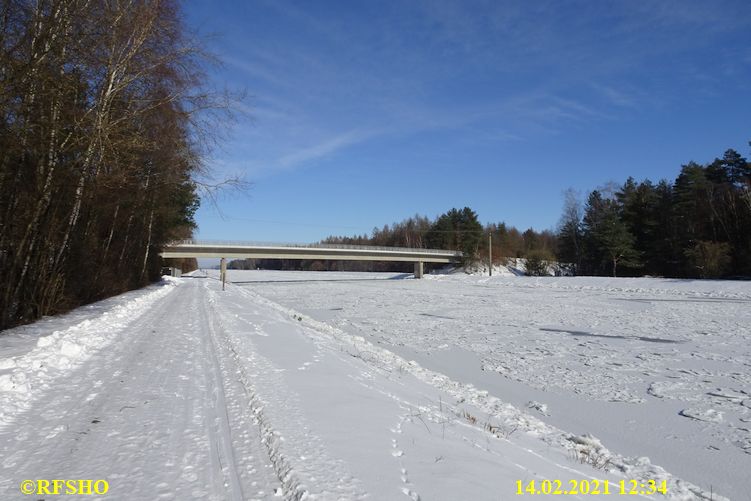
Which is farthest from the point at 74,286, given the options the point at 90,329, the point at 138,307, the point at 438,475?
the point at 438,475

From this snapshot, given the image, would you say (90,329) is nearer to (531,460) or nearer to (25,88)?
(25,88)

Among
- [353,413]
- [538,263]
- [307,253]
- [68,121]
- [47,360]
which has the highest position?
[68,121]

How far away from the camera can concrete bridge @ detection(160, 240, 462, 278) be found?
63.5 meters

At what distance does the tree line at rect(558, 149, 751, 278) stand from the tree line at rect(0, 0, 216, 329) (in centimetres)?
5396

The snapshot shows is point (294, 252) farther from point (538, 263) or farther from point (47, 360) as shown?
point (47, 360)

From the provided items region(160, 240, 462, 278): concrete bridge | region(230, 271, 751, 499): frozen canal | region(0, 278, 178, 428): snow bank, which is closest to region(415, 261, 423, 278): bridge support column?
region(160, 240, 462, 278): concrete bridge

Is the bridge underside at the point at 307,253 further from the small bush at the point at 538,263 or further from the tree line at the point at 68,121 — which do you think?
the tree line at the point at 68,121

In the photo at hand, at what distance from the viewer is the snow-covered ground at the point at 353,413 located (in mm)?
3703

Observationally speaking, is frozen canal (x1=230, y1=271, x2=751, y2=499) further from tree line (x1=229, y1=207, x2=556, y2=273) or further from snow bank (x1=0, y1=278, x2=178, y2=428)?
tree line (x1=229, y1=207, x2=556, y2=273)

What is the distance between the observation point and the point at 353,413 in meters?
5.35

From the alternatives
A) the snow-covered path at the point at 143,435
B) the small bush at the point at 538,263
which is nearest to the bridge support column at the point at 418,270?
the small bush at the point at 538,263

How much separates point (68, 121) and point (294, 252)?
63.9m

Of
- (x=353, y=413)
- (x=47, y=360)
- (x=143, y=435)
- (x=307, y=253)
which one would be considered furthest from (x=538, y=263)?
(x=143, y=435)

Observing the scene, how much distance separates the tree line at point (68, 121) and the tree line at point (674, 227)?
54.0m
